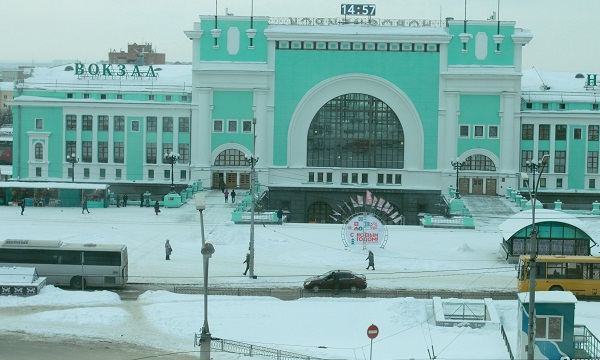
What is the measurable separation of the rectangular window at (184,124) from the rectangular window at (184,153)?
1304 mm

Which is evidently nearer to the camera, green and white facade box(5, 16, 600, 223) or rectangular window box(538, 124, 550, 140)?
green and white facade box(5, 16, 600, 223)

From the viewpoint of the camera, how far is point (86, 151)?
93500 millimetres

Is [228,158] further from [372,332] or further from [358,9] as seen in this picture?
[372,332]


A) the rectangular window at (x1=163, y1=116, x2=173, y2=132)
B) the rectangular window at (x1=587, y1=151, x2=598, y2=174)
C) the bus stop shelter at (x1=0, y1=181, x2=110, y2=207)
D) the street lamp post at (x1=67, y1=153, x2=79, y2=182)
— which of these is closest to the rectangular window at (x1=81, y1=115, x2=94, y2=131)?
the street lamp post at (x1=67, y1=153, x2=79, y2=182)

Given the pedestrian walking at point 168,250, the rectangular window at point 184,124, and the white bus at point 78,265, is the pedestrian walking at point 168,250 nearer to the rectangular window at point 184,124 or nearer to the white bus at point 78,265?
the white bus at point 78,265

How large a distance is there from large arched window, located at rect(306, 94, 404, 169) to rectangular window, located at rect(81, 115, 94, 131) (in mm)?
17886

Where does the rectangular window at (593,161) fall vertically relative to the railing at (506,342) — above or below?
above

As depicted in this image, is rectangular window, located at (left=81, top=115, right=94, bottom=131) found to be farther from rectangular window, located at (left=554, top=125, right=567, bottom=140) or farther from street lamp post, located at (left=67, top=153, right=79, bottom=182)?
rectangular window, located at (left=554, top=125, right=567, bottom=140)

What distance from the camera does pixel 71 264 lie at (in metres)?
51.0

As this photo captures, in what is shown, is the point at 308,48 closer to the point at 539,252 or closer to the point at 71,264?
the point at 539,252

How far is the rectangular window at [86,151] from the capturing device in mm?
93438

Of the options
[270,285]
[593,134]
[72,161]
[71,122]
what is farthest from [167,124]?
[270,285]

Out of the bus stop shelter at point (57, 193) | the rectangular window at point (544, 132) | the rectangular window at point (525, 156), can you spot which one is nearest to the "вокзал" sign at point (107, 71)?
the bus stop shelter at point (57, 193)

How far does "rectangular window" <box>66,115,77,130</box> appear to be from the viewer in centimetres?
9312
